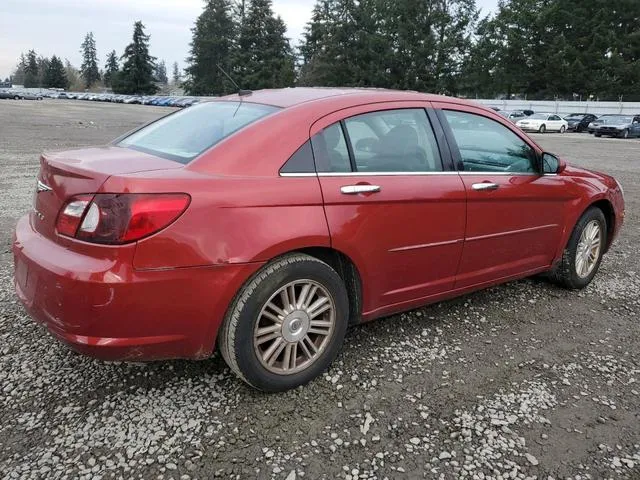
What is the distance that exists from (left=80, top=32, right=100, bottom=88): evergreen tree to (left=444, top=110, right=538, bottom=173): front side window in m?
149

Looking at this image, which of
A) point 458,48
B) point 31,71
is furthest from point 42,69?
point 458,48

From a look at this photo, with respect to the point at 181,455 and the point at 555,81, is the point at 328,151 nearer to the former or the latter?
the point at 181,455

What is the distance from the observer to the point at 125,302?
7.97 feet

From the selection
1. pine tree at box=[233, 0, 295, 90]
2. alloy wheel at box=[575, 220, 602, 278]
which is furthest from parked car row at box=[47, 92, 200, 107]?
alloy wheel at box=[575, 220, 602, 278]

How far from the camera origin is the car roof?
10.6 feet

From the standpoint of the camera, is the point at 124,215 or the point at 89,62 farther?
the point at 89,62

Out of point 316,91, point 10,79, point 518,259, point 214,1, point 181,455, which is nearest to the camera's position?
point 181,455

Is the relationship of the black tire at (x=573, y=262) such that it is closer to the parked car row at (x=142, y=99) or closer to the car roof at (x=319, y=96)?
the car roof at (x=319, y=96)

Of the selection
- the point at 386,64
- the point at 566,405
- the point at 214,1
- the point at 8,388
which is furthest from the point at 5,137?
the point at 214,1

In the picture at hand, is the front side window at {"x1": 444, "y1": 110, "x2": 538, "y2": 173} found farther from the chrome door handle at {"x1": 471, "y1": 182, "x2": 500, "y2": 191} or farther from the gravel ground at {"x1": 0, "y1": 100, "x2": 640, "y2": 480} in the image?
the gravel ground at {"x1": 0, "y1": 100, "x2": 640, "y2": 480}

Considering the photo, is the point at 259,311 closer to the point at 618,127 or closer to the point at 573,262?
the point at 573,262

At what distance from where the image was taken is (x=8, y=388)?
9.55ft

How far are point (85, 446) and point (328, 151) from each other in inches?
74.3

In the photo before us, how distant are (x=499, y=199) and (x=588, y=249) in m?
1.48
